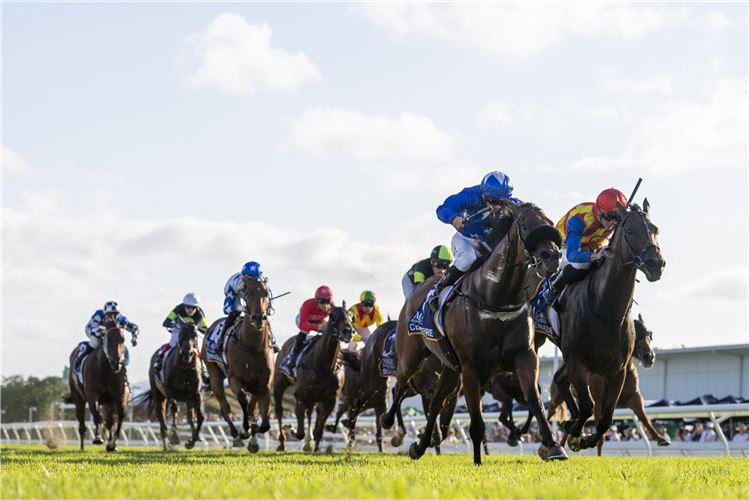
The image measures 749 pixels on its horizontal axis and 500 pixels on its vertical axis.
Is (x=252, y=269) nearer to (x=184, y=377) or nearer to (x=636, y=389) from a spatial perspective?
(x=184, y=377)

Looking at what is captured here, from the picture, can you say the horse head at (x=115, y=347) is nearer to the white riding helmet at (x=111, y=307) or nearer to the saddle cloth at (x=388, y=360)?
the white riding helmet at (x=111, y=307)

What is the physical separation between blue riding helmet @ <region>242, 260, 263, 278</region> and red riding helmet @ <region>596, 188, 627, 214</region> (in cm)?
509

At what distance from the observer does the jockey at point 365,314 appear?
13.8 metres

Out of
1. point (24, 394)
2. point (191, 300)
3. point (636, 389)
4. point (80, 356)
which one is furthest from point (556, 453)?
point (24, 394)

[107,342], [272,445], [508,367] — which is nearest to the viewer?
[508,367]

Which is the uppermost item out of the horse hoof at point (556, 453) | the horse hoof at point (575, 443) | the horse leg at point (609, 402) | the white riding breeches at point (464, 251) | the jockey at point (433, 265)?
the jockey at point (433, 265)

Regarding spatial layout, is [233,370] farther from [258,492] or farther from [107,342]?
[258,492]

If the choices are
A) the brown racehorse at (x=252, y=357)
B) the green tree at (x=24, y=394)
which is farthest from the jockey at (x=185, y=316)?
the green tree at (x=24, y=394)

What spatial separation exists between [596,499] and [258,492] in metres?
1.29

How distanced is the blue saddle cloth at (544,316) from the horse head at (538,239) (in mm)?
1848

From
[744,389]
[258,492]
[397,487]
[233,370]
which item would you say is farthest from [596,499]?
[744,389]

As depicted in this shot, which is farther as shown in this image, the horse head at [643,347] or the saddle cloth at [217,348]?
the saddle cloth at [217,348]

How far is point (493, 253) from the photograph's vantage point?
6.36 metres

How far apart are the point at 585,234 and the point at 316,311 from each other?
6597 mm
